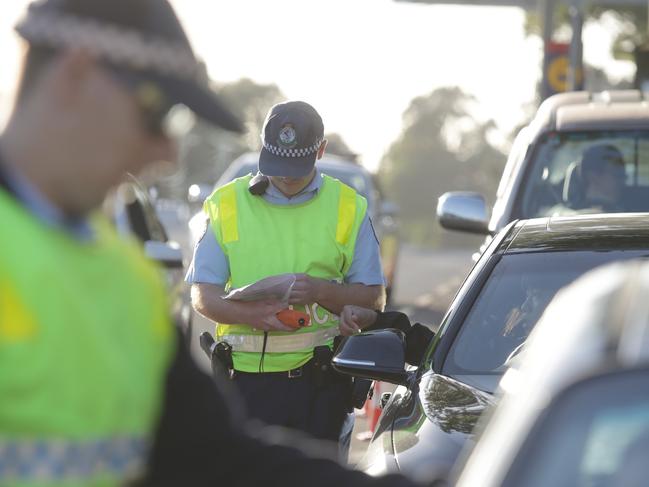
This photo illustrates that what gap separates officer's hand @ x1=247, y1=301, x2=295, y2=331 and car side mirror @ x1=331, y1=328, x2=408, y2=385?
0.43 m

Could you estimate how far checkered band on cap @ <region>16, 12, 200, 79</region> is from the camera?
2.47m

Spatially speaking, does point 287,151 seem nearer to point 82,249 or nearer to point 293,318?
point 293,318

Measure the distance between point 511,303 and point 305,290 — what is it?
29.1 inches

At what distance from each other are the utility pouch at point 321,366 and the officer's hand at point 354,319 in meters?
0.11

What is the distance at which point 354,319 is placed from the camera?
21.5 ft

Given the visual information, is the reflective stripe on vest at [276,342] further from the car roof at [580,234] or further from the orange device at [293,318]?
the car roof at [580,234]

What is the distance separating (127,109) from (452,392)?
333cm

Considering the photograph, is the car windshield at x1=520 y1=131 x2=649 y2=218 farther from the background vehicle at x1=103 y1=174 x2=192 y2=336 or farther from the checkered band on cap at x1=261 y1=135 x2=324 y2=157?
the checkered band on cap at x1=261 y1=135 x2=324 y2=157

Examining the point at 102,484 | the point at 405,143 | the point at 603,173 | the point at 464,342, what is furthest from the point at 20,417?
the point at 405,143

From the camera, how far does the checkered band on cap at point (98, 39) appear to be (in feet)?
8.09

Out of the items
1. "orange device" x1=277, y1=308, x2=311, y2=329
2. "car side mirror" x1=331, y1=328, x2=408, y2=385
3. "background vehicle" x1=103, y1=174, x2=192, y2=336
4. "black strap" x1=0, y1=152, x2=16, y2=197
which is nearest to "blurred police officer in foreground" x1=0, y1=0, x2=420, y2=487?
"black strap" x1=0, y1=152, x2=16, y2=197

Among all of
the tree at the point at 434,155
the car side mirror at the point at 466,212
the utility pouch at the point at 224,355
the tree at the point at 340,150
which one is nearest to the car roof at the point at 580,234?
the utility pouch at the point at 224,355

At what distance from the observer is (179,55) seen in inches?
101

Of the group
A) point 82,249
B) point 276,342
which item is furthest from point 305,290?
point 82,249
